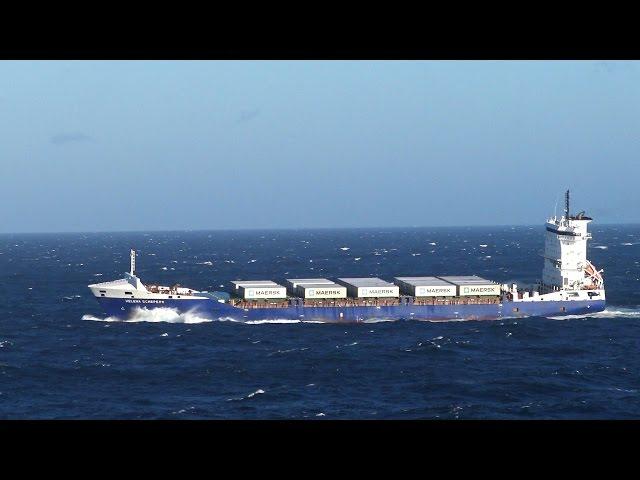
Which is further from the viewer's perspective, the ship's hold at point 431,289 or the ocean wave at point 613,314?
the ocean wave at point 613,314

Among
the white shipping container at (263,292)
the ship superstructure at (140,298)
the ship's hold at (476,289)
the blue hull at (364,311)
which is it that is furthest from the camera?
the ship's hold at (476,289)

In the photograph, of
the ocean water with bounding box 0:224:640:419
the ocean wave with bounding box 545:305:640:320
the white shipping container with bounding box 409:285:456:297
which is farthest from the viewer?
the ocean wave with bounding box 545:305:640:320

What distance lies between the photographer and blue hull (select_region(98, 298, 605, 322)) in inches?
4218

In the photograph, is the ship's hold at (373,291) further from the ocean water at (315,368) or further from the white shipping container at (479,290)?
the white shipping container at (479,290)

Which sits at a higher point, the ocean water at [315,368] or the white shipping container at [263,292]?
the white shipping container at [263,292]

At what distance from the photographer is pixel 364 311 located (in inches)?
4279

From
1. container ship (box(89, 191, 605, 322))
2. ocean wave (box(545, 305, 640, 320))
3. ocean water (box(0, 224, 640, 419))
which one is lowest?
ocean water (box(0, 224, 640, 419))

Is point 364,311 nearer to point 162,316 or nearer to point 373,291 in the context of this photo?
point 373,291

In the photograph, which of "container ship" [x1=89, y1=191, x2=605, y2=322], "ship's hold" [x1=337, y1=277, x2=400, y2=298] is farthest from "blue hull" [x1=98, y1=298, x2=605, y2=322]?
"ship's hold" [x1=337, y1=277, x2=400, y2=298]

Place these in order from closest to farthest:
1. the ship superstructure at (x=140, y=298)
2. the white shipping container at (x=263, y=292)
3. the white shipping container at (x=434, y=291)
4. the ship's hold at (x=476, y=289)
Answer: the ship superstructure at (x=140, y=298)
the white shipping container at (x=263, y=292)
the white shipping container at (x=434, y=291)
the ship's hold at (x=476, y=289)

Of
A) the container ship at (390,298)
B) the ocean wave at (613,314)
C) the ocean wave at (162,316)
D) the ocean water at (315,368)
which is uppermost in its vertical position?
the container ship at (390,298)

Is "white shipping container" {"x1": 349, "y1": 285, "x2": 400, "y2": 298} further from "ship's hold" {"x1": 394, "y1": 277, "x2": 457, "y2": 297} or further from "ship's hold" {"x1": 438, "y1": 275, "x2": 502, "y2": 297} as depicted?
"ship's hold" {"x1": 438, "y1": 275, "x2": 502, "y2": 297}

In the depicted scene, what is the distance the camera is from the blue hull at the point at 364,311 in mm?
107125

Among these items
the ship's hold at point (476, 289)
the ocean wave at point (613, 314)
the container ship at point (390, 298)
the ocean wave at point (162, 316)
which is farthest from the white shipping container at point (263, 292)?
the ocean wave at point (613, 314)
